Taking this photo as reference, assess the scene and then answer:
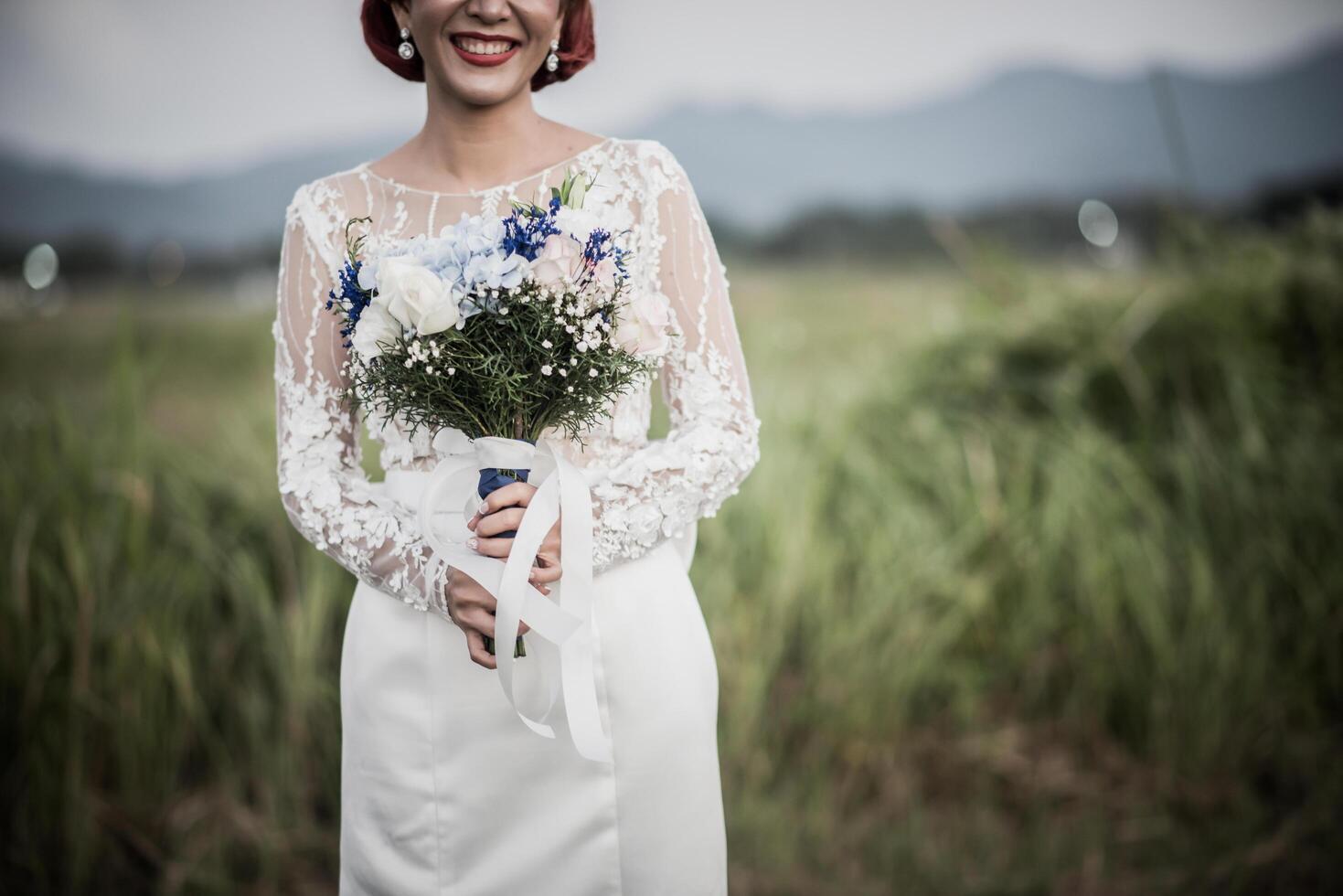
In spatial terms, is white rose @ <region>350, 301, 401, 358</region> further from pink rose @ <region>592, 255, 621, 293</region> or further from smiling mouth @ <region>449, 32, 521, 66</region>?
smiling mouth @ <region>449, 32, 521, 66</region>

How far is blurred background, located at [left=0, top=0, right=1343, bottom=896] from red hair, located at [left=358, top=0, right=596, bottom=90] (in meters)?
1.23

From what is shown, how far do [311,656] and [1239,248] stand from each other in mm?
4339

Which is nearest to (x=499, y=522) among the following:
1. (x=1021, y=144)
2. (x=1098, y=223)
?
(x=1098, y=223)

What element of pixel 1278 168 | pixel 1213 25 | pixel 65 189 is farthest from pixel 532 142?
pixel 1278 168

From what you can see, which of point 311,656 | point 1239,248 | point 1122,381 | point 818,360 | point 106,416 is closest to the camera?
point 311,656

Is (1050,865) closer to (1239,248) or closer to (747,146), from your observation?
(1239,248)

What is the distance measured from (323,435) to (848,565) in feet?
7.84

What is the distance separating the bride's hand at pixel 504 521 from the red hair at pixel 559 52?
0.82 m

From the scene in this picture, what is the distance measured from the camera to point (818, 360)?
516 centimetres

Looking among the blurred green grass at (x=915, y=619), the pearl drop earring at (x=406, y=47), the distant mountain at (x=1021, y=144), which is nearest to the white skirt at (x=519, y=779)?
the pearl drop earring at (x=406, y=47)

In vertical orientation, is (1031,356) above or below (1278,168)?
below

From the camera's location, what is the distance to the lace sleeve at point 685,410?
4.59 ft

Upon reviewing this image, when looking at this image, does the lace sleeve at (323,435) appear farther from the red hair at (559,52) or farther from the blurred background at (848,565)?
the blurred background at (848,565)

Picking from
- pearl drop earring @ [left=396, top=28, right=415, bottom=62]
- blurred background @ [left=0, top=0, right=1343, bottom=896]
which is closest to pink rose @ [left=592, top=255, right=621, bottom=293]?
pearl drop earring @ [left=396, top=28, right=415, bottom=62]
